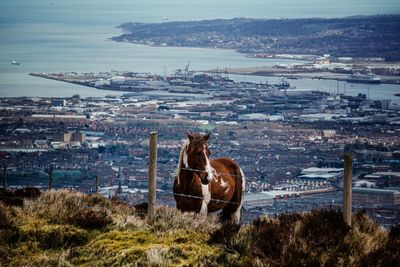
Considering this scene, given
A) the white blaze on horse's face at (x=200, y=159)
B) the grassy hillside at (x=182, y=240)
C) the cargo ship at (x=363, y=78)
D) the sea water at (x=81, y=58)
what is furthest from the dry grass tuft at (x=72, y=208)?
the cargo ship at (x=363, y=78)

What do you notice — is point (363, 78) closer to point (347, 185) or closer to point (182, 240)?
point (347, 185)

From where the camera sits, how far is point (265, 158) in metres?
37.4

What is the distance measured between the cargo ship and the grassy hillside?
202 ft

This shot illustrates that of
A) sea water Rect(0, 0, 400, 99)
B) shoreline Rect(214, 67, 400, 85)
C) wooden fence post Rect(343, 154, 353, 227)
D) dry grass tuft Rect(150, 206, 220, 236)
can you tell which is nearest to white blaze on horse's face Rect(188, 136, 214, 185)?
dry grass tuft Rect(150, 206, 220, 236)

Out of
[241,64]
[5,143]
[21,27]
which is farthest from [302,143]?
[21,27]

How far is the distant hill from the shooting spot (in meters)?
88.6

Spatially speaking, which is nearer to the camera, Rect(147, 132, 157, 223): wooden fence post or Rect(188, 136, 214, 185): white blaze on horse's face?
Rect(147, 132, 157, 223): wooden fence post

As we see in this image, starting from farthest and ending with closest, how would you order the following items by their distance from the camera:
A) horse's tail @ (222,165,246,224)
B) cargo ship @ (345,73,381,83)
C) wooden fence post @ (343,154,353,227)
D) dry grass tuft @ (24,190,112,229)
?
cargo ship @ (345,73,381,83), horse's tail @ (222,165,246,224), dry grass tuft @ (24,190,112,229), wooden fence post @ (343,154,353,227)

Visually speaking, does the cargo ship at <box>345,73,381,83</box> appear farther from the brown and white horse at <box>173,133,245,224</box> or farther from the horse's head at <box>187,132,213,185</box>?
the horse's head at <box>187,132,213,185</box>

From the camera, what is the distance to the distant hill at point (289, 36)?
8856 cm

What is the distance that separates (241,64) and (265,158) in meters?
51.6

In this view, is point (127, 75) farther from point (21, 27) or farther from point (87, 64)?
point (21, 27)

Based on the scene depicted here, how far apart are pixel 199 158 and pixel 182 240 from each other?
6.50 feet

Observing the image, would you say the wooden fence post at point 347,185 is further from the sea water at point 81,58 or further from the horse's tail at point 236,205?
the sea water at point 81,58
